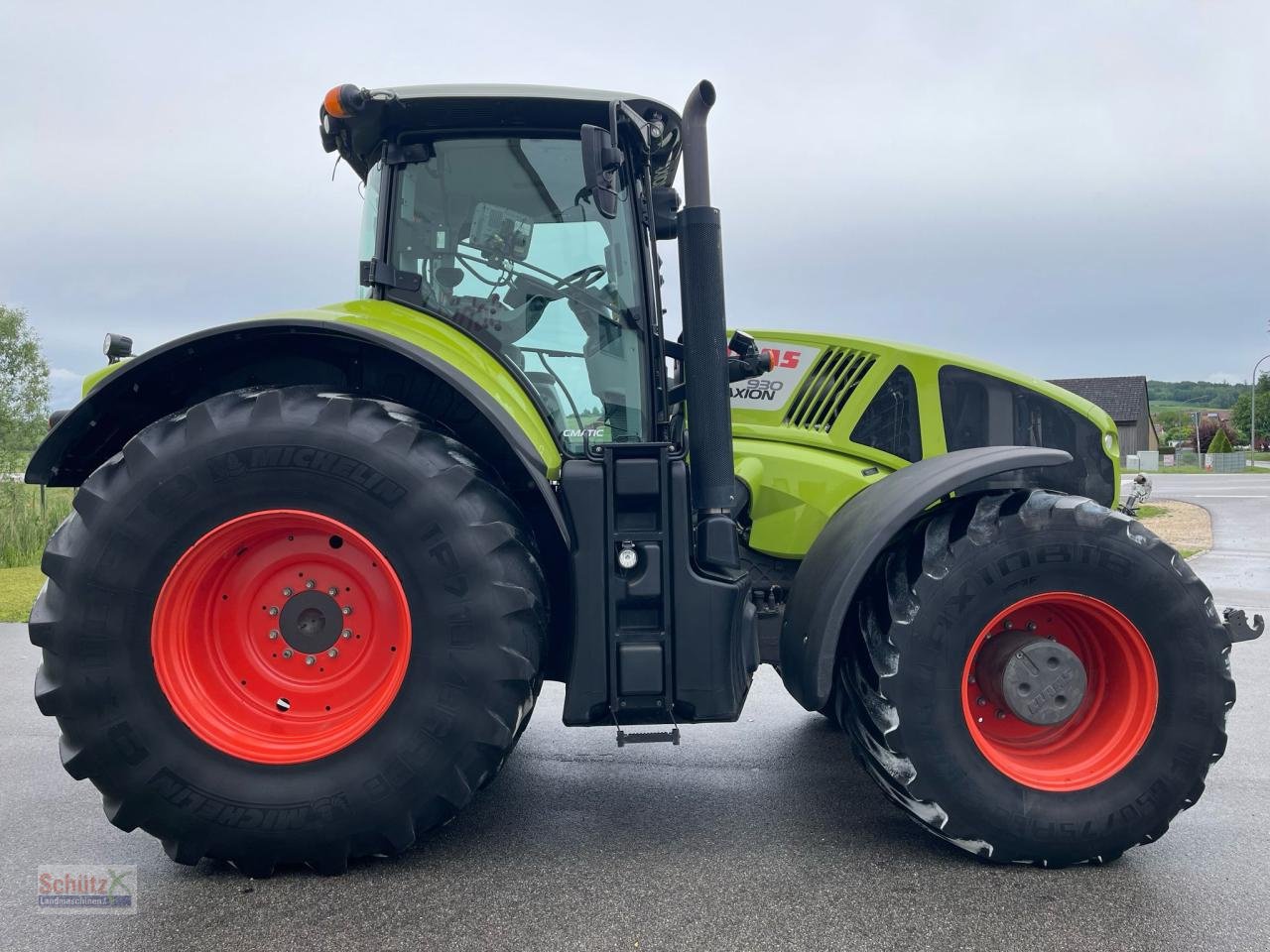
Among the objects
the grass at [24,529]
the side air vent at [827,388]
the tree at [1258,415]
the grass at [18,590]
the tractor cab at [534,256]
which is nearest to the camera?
the tractor cab at [534,256]

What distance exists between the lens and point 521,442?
9.30 ft

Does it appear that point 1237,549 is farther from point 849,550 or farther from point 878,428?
point 849,550

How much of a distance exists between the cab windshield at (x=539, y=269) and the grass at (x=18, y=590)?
5207 millimetres

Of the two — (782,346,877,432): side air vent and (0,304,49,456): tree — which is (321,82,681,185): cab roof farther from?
(0,304,49,456): tree

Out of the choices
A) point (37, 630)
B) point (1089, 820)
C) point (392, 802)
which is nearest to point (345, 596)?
point (392, 802)

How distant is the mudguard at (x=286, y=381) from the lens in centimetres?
280

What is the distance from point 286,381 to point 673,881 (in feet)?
6.40

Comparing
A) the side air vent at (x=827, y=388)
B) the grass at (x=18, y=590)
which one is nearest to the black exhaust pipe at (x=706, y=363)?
the side air vent at (x=827, y=388)

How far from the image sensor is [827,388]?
12.3ft

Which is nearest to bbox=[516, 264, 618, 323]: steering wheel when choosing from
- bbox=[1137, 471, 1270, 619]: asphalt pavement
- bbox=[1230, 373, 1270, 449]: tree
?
bbox=[1137, 471, 1270, 619]: asphalt pavement

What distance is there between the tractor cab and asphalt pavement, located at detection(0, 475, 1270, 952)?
4.32 feet

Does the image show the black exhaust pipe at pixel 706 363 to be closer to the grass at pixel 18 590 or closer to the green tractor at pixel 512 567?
the green tractor at pixel 512 567

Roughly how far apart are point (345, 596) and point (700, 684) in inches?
43.6

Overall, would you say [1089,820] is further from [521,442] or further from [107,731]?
[107,731]
